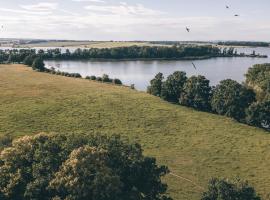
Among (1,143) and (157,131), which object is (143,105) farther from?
(1,143)

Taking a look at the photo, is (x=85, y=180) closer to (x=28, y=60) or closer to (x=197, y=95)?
(x=197, y=95)

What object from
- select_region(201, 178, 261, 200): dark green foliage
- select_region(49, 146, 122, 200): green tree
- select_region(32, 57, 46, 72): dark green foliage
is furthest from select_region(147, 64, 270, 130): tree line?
select_region(32, 57, 46, 72): dark green foliage

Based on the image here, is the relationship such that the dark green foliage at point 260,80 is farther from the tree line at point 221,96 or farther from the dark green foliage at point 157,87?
the dark green foliage at point 157,87

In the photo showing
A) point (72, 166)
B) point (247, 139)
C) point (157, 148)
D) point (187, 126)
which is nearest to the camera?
point (72, 166)

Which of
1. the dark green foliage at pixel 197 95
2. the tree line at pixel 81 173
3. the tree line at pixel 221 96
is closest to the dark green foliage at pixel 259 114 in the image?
the tree line at pixel 221 96

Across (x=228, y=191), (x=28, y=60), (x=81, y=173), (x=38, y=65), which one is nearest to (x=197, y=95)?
(x=228, y=191)

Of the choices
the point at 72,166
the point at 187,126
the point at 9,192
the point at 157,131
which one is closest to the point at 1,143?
the point at 9,192

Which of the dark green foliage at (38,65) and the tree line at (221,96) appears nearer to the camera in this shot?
the tree line at (221,96)
